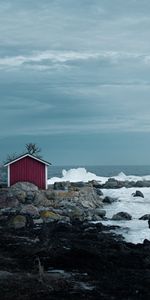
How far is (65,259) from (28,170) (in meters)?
23.1

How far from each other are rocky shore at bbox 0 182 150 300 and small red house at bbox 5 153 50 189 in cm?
739

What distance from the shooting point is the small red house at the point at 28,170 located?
126ft

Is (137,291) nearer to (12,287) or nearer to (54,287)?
(54,287)

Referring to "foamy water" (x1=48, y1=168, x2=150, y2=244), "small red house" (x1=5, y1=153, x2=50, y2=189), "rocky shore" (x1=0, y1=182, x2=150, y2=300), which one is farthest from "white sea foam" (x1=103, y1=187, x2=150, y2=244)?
"small red house" (x1=5, y1=153, x2=50, y2=189)

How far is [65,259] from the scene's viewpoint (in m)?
15.5

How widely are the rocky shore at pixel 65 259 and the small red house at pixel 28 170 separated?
7.39 metres

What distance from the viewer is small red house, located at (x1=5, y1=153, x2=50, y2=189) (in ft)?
126

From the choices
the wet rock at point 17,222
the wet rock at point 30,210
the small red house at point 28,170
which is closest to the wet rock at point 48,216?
the wet rock at point 30,210

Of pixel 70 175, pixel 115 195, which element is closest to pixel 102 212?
pixel 115 195

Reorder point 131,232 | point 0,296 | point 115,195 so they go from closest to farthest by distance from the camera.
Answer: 1. point 0,296
2. point 131,232
3. point 115,195

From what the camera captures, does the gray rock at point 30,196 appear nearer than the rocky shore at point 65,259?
No

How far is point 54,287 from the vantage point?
40.8 feet

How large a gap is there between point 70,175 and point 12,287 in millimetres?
63115

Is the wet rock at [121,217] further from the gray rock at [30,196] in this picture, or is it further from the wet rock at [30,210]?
the gray rock at [30,196]
